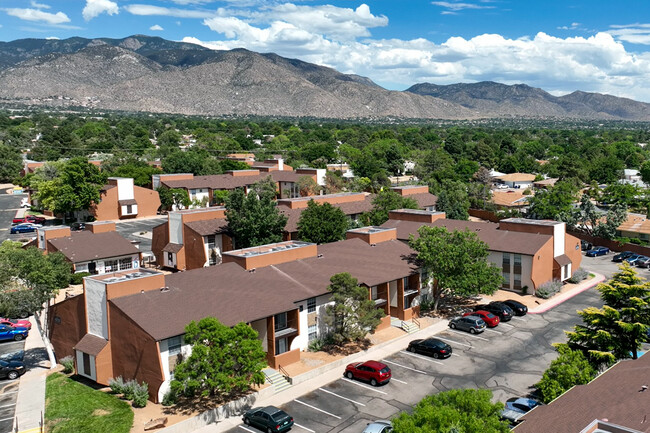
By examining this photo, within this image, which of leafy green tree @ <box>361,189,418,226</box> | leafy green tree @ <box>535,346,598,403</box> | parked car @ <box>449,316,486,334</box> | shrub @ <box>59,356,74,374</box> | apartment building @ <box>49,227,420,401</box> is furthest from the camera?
leafy green tree @ <box>361,189,418,226</box>

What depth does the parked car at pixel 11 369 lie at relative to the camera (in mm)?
33281

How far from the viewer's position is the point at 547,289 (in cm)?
4959

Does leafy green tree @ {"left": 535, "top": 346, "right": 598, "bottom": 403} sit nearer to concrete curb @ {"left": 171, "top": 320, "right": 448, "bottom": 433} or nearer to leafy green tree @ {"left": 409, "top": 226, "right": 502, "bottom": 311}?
concrete curb @ {"left": 171, "top": 320, "right": 448, "bottom": 433}

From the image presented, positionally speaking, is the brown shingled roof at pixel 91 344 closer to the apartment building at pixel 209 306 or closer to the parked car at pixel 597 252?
the apartment building at pixel 209 306

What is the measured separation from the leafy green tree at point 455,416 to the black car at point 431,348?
16.3 meters

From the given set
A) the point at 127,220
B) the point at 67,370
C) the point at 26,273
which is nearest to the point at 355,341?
the point at 67,370

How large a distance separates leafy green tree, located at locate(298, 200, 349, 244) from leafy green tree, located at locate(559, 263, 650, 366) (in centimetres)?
2759

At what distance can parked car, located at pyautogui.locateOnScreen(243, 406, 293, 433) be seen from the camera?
26172 millimetres

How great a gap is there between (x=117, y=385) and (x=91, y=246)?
30.4 meters

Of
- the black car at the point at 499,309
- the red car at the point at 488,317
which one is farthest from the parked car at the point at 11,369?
the black car at the point at 499,309

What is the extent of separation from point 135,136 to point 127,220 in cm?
9412

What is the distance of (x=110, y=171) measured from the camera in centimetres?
10612

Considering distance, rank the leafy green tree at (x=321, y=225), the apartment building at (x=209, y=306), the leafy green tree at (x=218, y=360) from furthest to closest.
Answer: the leafy green tree at (x=321, y=225) < the apartment building at (x=209, y=306) < the leafy green tree at (x=218, y=360)

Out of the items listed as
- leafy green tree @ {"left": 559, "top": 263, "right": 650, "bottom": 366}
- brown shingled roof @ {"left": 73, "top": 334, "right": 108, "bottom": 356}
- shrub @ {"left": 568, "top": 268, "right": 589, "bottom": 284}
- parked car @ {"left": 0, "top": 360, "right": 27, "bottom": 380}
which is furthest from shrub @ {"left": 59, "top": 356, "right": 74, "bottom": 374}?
shrub @ {"left": 568, "top": 268, "right": 589, "bottom": 284}
